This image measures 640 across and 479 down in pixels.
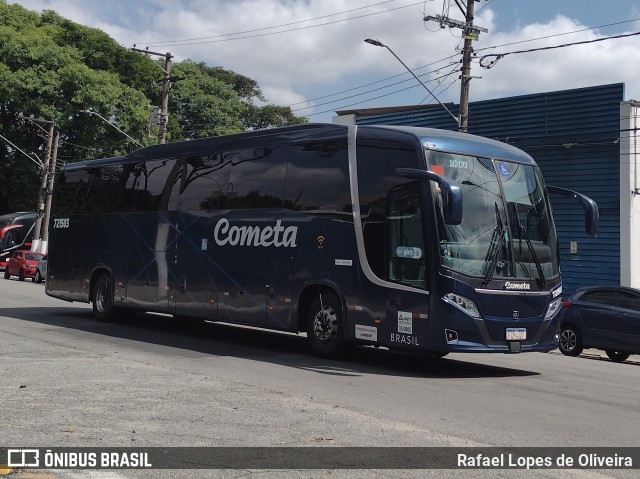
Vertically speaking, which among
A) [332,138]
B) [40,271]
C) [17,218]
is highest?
[17,218]

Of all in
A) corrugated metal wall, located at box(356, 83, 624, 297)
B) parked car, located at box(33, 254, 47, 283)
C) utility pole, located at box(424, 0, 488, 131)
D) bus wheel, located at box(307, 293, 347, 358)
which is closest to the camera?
bus wheel, located at box(307, 293, 347, 358)

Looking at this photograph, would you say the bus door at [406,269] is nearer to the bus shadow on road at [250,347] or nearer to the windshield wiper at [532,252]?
the bus shadow on road at [250,347]

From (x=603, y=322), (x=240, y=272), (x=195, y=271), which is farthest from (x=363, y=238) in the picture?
(x=603, y=322)

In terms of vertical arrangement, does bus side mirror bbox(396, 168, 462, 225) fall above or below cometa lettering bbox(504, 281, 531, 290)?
above

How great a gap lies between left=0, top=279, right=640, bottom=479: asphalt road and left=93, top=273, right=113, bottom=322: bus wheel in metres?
2.72

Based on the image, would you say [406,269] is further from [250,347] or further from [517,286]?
[250,347]

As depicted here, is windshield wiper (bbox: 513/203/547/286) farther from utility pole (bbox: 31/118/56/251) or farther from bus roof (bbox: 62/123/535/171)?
utility pole (bbox: 31/118/56/251)

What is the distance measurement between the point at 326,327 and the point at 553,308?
346 cm

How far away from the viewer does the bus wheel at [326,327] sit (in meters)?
13.4

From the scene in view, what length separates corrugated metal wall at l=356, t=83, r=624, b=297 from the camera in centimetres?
2789

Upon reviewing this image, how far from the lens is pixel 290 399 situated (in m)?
9.78

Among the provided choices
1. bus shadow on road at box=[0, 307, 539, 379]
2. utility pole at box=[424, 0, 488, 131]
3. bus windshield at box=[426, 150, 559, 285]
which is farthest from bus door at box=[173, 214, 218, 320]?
utility pole at box=[424, 0, 488, 131]

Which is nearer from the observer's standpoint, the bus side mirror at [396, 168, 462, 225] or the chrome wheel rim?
the bus side mirror at [396, 168, 462, 225]

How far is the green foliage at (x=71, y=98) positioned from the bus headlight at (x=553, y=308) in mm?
35295
